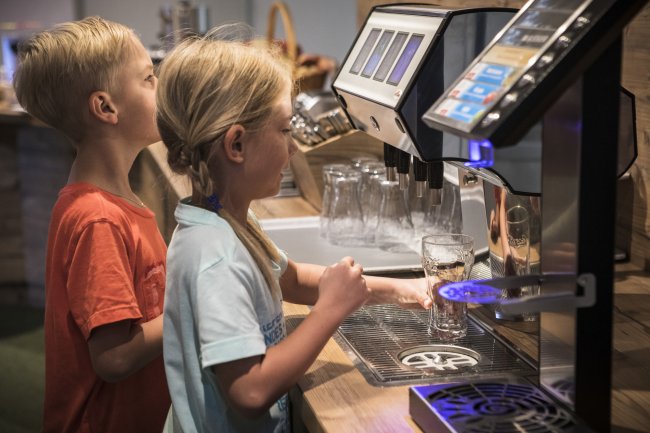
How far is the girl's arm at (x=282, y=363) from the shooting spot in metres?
1.17

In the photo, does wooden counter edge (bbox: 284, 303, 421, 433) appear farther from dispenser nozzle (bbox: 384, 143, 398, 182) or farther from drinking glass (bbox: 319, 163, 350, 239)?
drinking glass (bbox: 319, 163, 350, 239)

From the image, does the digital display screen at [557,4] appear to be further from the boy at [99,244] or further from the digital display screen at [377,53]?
the boy at [99,244]

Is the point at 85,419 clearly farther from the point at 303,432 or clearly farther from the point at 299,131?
the point at 299,131

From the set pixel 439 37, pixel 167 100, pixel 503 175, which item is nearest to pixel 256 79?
pixel 167 100

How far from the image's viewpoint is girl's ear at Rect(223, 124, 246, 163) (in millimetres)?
1252

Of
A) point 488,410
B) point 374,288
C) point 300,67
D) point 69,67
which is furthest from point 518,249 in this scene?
point 300,67

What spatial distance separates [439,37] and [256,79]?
0.95ft

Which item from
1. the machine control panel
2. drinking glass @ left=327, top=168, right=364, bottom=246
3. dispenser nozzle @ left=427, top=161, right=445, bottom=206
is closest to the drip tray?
dispenser nozzle @ left=427, top=161, right=445, bottom=206

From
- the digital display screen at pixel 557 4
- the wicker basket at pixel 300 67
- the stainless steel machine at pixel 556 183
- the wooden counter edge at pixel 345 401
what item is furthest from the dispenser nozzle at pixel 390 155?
the wicker basket at pixel 300 67

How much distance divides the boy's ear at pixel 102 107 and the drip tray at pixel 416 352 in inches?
22.1

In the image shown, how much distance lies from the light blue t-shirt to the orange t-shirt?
0.25 metres

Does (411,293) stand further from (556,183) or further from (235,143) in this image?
(556,183)

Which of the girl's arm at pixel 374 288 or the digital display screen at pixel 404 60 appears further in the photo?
the girl's arm at pixel 374 288

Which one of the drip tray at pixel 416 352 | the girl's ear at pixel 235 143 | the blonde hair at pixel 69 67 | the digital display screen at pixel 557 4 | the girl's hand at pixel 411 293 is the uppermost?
the digital display screen at pixel 557 4
